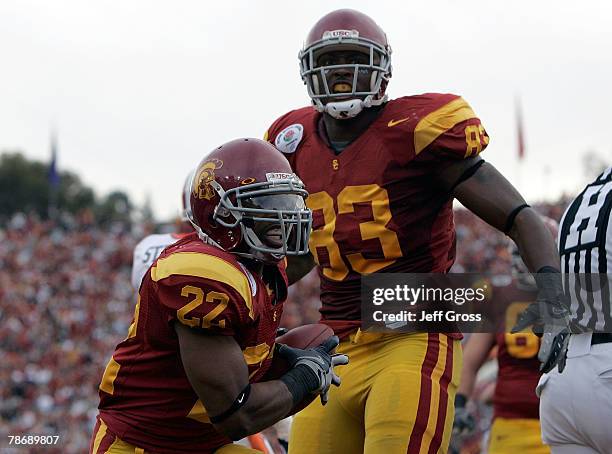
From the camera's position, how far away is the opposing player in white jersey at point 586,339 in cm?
347

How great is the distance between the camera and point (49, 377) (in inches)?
604

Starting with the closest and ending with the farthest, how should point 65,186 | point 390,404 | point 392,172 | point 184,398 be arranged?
point 184,398
point 390,404
point 392,172
point 65,186

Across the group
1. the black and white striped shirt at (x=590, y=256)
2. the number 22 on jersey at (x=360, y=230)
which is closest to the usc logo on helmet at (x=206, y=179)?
the number 22 on jersey at (x=360, y=230)

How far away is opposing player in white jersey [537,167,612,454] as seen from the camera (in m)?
3.47

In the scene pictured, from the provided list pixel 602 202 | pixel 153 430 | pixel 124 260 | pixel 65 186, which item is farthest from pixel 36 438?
pixel 65 186

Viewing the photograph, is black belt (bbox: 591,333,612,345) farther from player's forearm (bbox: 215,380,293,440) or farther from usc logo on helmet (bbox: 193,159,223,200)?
usc logo on helmet (bbox: 193,159,223,200)

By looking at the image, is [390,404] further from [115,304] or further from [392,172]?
[115,304]

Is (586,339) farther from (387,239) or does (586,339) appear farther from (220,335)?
(220,335)

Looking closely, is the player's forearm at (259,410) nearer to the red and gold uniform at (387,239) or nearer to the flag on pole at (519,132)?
the red and gold uniform at (387,239)

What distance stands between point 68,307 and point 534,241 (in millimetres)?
15155

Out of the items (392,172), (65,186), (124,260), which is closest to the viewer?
(392,172)

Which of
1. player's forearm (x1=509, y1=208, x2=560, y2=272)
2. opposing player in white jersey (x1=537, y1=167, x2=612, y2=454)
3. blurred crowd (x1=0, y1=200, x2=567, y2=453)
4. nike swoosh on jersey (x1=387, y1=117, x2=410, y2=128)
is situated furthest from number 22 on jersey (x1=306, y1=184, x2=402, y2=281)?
blurred crowd (x1=0, y1=200, x2=567, y2=453)

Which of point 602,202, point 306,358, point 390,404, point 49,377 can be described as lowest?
point 49,377

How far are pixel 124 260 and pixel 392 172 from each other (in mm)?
16727
